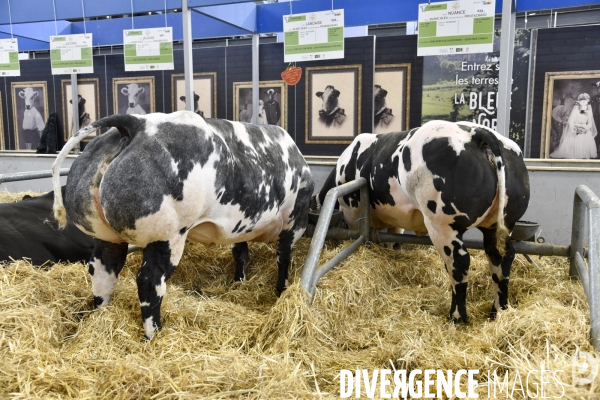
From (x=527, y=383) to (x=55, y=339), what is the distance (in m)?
1.97

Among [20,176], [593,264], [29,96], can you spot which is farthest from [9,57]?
[593,264]

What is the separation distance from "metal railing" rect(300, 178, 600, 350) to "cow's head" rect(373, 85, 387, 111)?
6.19 feet

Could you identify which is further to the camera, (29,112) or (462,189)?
(29,112)

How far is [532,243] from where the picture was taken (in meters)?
3.26

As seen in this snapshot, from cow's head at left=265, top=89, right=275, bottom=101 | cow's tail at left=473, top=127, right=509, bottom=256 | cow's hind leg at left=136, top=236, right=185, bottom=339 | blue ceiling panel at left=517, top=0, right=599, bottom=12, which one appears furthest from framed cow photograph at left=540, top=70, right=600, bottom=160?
cow's hind leg at left=136, top=236, right=185, bottom=339

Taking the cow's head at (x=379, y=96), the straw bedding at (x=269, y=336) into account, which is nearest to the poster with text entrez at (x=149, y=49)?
the cow's head at (x=379, y=96)

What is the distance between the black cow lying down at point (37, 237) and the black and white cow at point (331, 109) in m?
2.87

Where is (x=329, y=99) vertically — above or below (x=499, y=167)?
above

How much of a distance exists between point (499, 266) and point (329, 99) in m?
3.00

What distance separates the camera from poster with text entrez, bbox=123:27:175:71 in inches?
180

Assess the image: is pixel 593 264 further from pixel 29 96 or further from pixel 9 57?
pixel 29 96

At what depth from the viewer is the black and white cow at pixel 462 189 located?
2738 mm

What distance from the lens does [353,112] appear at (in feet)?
17.6

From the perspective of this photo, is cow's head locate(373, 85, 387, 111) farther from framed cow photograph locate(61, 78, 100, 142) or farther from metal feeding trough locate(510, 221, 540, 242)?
framed cow photograph locate(61, 78, 100, 142)
